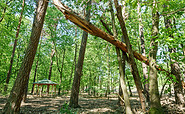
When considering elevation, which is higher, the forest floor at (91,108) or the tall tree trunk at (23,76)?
the tall tree trunk at (23,76)

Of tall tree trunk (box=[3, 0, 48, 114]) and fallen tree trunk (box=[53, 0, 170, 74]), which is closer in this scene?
fallen tree trunk (box=[53, 0, 170, 74])

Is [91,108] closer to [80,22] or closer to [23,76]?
[23,76]

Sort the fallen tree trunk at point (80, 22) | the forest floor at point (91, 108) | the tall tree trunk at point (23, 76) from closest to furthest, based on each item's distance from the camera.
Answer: the fallen tree trunk at point (80, 22) → the tall tree trunk at point (23, 76) → the forest floor at point (91, 108)

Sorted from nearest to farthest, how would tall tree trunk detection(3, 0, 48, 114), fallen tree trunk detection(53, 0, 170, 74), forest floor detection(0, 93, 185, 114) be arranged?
1. fallen tree trunk detection(53, 0, 170, 74)
2. tall tree trunk detection(3, 0, 48, 114)
3. forest floor detection(0, 93, 185, 114)

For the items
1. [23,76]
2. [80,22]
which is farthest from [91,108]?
[80,22]

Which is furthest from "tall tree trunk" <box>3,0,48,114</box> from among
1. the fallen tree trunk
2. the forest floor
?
the fallen tree trunk

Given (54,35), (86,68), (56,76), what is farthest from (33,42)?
(56,76)

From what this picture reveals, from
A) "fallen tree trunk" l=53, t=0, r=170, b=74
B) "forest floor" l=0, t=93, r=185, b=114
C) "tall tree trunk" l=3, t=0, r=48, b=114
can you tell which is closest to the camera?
"fallen tree trunk" l=53, t=0, r=170, b=74

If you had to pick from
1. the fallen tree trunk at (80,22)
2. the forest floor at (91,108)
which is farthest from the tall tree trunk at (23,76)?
the fallen tree trunk at (80,22)

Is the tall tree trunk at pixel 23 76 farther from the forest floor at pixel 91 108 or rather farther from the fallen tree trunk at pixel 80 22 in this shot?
the fallen tree trunk at pixel 80 22

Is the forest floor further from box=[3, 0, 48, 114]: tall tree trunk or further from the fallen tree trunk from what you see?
the fallen tree trunk

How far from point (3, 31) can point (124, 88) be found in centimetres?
1271

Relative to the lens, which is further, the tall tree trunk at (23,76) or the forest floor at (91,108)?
the forest floor at (91,108)

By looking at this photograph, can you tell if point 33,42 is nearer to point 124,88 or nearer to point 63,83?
point 124,88
